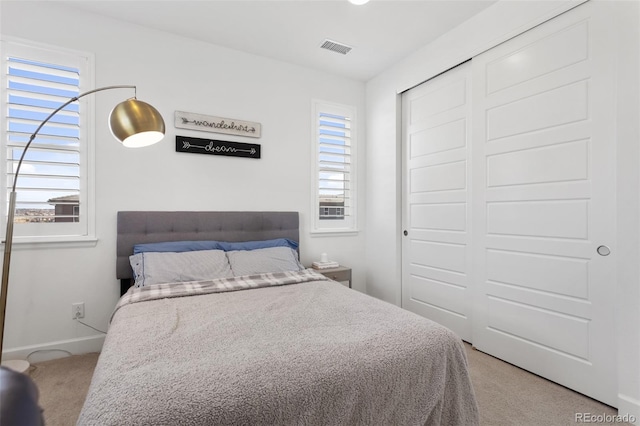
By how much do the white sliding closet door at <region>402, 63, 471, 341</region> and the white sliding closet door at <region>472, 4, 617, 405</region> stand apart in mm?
161

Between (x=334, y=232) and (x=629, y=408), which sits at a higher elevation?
(x=334, y=232)

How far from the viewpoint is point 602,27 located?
6.26 ft

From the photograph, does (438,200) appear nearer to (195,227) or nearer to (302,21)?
(302,21)

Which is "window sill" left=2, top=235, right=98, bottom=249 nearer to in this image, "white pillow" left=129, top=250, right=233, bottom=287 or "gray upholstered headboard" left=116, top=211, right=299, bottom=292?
"gray upholstered headboard" left=116, top=211, right=299, bottom=292

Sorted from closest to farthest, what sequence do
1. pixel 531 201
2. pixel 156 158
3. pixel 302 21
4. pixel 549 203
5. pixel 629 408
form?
pixel 629 408
pixel 549 203
pixel 531 201
pixel 302 21
pixel 156 158

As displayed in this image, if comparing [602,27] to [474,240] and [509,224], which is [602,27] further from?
[474,240]

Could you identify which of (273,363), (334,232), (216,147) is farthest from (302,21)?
(273,363)

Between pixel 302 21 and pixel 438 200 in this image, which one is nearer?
pixel 302 21

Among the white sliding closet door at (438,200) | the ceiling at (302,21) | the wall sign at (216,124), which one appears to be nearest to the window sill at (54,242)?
the wall sign at (216,124)

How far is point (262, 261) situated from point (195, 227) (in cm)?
72

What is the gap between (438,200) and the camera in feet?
10.0

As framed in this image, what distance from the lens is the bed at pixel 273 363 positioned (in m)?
1.02

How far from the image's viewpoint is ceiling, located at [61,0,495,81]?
8.30 feet

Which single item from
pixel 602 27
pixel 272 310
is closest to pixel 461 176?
pixel 602 27
